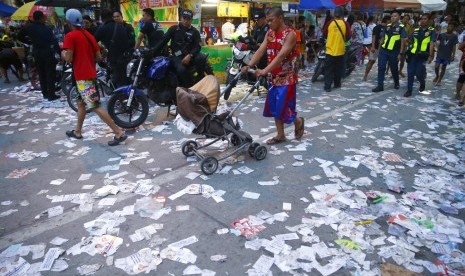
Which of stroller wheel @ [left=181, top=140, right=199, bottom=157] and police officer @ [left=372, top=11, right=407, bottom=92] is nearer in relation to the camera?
stroller wheel @ [left=181, top=140, right=199, bottom=157]

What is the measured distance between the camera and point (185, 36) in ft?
Answer: 21.0

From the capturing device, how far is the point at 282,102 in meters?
4.84

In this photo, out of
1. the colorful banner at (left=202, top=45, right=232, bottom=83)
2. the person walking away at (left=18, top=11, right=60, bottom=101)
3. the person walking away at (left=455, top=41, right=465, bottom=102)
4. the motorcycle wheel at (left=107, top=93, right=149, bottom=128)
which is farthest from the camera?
the colorful banner at (left=202, top=45, right=232, bottom=83)

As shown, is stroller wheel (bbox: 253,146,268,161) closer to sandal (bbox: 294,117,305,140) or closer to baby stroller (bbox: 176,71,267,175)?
baby stroller (bbox: 176,71,267,175)

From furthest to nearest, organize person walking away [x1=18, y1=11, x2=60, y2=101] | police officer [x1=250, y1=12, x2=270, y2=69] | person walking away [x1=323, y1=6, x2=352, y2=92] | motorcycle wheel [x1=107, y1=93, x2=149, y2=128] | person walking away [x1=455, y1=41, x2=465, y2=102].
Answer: police officer [x1=250, y1=12, x2=270, y2=69], person walking away [x1=323, y1=6, x2=352, y2=92], person walking away [x1=18, y1=11, x2=60, y2=101], person walking away [x1=455, y1=41, x2=465, y2=102], motorcycle wheel [x1=107, y1=93, x2=149, y2=128]

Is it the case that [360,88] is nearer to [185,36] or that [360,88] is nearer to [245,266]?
[185,36]

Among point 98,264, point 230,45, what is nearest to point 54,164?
point 98,264

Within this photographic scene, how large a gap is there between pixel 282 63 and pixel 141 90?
9.17 ft

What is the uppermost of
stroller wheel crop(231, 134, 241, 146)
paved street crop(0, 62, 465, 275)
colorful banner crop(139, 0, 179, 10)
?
colorful banner crop(139, 0, 179, 10)

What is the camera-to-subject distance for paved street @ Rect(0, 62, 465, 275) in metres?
2.75

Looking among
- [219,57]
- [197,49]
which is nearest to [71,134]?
[197,49]

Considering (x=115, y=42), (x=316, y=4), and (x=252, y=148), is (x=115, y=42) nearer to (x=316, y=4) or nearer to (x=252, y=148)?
(x=252, y=148)

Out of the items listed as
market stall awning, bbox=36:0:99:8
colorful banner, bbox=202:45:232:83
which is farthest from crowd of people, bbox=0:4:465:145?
market stall awning, bbox=36:0:99:8

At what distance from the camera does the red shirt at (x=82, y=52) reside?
474 cm
